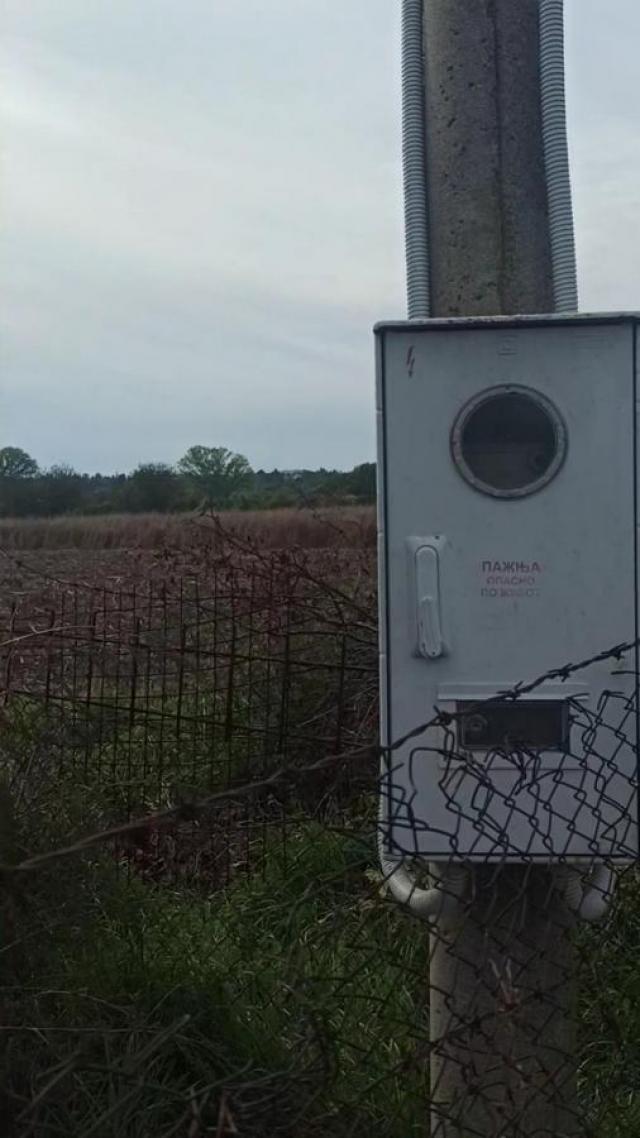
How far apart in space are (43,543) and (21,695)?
38.5ft

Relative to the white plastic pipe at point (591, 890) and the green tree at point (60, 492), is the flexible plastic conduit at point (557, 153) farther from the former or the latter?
the green tree at point (60, 492)

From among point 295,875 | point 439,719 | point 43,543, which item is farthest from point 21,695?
point 43,543

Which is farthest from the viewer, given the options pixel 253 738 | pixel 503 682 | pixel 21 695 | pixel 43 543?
pixel 43 543

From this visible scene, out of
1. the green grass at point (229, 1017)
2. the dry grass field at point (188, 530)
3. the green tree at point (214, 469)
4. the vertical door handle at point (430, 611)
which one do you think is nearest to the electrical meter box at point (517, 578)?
the vertical door handle at point (430, 611)

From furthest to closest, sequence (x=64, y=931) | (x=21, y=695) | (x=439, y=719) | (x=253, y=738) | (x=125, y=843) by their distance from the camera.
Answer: (x=253, y=738) < (x=21, y=695) < (x=125, y=843) < (x=64, y=931) < (x=439, y=719)

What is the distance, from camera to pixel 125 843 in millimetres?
4422

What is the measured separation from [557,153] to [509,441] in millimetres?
696

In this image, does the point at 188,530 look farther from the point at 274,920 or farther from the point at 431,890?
the point at 431,890

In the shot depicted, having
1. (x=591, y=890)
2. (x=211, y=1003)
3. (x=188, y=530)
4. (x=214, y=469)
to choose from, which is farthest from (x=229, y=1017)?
(x=214, y=469)

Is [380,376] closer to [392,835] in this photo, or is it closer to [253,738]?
[392,835]

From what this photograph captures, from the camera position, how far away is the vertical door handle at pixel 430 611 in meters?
2.41

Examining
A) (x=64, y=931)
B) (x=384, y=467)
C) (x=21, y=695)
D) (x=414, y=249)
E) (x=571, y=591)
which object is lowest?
(x=64, y=931)

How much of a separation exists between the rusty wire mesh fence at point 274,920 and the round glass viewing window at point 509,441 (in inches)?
15.4

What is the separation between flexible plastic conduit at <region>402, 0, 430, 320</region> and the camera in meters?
2.69
